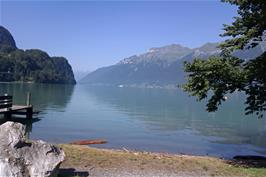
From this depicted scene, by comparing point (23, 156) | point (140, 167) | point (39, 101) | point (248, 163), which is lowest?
point (39, 101)

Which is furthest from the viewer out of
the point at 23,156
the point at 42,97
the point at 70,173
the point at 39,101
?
the point at 42,97

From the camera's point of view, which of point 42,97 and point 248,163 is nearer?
point 248,163

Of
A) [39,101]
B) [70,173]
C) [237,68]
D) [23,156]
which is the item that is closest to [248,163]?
[237,68]

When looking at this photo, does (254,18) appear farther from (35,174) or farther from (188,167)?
(35,174)

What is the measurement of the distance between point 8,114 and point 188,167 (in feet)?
90.0

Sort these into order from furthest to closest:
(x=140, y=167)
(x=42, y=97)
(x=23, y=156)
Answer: (x=42, y=97)
(x=140, y=167)
(x=23, y=156)

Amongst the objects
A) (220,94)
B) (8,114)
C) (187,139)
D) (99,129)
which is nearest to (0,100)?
(8,114)

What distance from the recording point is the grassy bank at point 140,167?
13609 mm

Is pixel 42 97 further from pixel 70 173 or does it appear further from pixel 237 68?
pixel 70 173

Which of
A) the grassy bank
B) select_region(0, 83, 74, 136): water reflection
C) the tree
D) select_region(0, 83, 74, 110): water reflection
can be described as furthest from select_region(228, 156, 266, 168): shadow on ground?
select_region(0, 83, 74, 110): water reflection

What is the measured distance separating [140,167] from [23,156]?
5.16m

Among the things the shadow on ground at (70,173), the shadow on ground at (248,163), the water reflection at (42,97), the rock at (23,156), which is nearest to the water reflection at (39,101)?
the water reflection at (42,97)

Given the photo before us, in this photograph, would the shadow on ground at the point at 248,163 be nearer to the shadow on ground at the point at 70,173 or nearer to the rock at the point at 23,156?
the shadow on ground at the point at 70,173

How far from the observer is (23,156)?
10.7 metres
